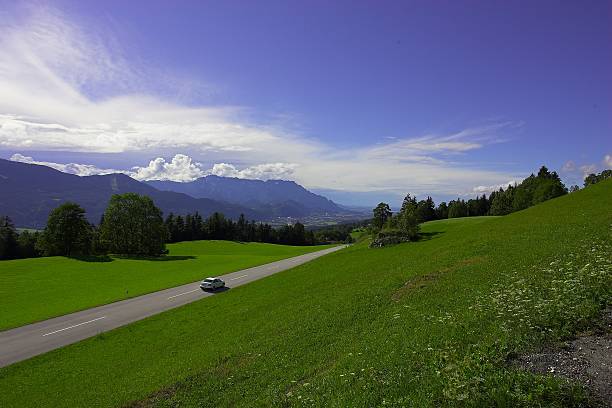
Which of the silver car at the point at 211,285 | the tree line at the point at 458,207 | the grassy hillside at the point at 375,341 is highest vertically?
the tree line at the point at 458,207

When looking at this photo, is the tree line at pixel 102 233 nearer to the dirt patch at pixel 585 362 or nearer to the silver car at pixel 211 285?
the silver car at pixel 211 285

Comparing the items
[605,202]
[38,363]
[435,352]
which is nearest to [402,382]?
[435,352]

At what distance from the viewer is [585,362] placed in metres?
9.62

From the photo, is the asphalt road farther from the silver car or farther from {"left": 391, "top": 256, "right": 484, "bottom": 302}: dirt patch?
{"left": 391, "top": 256, "right": 484, "bottom": 302}: dirt patch

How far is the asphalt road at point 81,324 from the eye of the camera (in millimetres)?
30719

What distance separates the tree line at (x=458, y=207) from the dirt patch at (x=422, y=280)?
1478 inches

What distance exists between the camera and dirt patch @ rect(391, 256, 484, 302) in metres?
23.3

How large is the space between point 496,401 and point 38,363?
3161cm

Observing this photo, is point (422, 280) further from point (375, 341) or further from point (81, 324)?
point (81, 324)

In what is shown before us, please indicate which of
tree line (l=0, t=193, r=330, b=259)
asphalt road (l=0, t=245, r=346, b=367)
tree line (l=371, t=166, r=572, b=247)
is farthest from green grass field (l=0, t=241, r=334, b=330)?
tree line (l=371, t=166, r=572, b=247)

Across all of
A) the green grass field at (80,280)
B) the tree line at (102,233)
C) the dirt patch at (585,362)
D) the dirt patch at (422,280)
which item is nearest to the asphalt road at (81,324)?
the green grass field at (80,280)

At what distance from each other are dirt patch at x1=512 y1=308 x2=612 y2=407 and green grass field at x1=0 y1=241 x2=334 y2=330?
46661 millimetres

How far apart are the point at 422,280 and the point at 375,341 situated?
10.8 metres

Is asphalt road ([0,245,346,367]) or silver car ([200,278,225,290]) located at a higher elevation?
silver car ([200,278,225,290])
